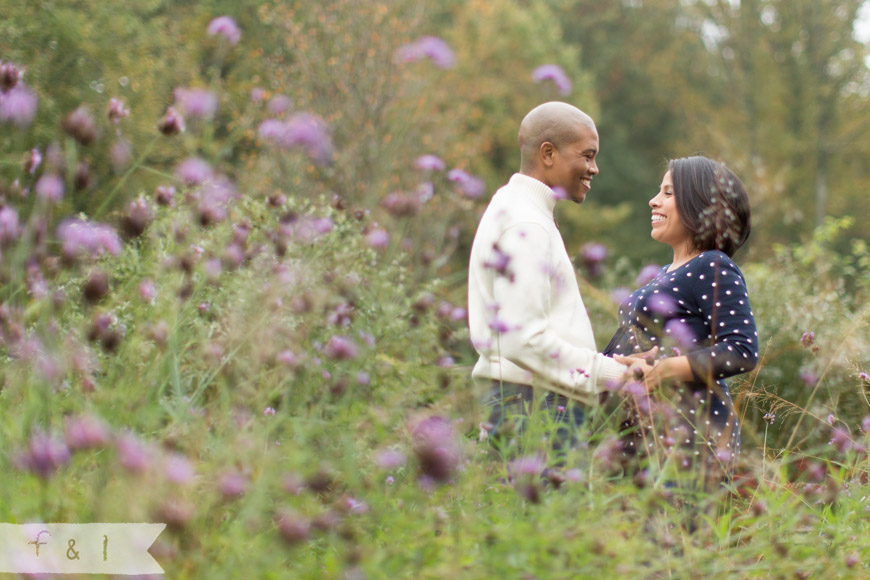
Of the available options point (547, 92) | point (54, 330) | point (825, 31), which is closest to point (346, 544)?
point (54, 330)

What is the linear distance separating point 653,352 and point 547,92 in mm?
19969

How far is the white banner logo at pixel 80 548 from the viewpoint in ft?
6.58

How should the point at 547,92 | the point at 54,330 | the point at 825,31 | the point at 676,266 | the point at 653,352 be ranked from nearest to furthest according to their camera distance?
the point at 54,330 → the point at 653,352 → the point at 676,266 → the point at 547,92 → the point at 825,31

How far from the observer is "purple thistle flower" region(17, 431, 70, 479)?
1.82m

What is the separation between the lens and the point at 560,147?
3025mm

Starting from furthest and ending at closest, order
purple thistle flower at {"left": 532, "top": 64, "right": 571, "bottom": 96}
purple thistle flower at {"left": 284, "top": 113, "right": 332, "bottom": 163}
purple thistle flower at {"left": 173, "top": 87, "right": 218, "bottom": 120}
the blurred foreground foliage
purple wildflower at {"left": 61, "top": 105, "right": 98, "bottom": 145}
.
Result: purple thistle flower at {"left": 532, "top": 64, "right": 571, "bottom": 96} → purple thistle flower at {"left": 284, "top": 113, "right": 332, "bottom": 163} → purple thistle flower at {"left": 173, "top": 87, "right": 218, "bottom": 120} → purple wildflower at {"left": 61, "top": 105, "right": 98, "bottom": 145} → the blurred foreground foliage

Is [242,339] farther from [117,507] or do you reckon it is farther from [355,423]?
[117,507]

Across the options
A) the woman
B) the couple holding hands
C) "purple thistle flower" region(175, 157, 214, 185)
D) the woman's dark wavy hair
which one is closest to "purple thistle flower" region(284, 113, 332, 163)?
"purple thistle flower" region(175, 157, 214, 185)

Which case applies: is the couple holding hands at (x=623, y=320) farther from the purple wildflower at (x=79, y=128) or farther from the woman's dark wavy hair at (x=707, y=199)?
Answer: the purple wildflower at (x=79, y=128)

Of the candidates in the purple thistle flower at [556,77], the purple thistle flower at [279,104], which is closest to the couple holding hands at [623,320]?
the purple thistle flower at [556,77]

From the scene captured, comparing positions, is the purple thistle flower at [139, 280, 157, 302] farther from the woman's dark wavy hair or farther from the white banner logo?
the woman's dark wavy hair

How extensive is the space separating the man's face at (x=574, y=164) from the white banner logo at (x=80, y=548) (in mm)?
1705

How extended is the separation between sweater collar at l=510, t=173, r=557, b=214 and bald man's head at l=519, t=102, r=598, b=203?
0.03 meters

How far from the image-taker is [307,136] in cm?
296
